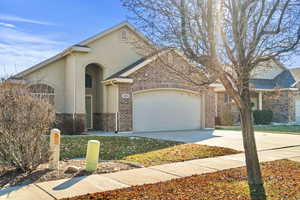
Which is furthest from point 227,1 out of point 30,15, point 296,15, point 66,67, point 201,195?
point 66,67

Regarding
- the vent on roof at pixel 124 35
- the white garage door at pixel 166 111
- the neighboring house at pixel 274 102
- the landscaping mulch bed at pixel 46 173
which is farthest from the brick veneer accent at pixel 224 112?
the landscaping mulch bed at pixel 46 173

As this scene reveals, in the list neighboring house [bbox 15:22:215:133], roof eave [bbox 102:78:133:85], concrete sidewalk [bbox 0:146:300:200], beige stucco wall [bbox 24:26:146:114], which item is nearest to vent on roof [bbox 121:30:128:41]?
neighboring house [bbox 15:22:215:133]

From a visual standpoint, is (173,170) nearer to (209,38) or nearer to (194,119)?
(209,38)

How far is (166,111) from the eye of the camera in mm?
19219

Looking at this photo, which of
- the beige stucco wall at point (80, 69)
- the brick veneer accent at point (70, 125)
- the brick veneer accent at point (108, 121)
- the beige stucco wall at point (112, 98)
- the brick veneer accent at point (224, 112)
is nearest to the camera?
the brick veneer accent at point (70, 125)

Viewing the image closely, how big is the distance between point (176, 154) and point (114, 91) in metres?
8.93

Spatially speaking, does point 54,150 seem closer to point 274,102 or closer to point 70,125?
point 70,125

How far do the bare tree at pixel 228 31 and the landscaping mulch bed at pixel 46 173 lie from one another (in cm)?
370

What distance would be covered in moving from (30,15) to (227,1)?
44.0 ft

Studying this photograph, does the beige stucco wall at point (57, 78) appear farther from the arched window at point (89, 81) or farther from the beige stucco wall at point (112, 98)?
the beige stucco wall at point (112, 98)

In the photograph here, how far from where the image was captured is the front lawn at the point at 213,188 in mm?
5340

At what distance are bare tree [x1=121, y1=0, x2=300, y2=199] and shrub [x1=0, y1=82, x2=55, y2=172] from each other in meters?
3.31

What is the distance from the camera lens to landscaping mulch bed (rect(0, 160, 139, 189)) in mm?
6516

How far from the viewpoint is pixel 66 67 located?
62.9 feet
